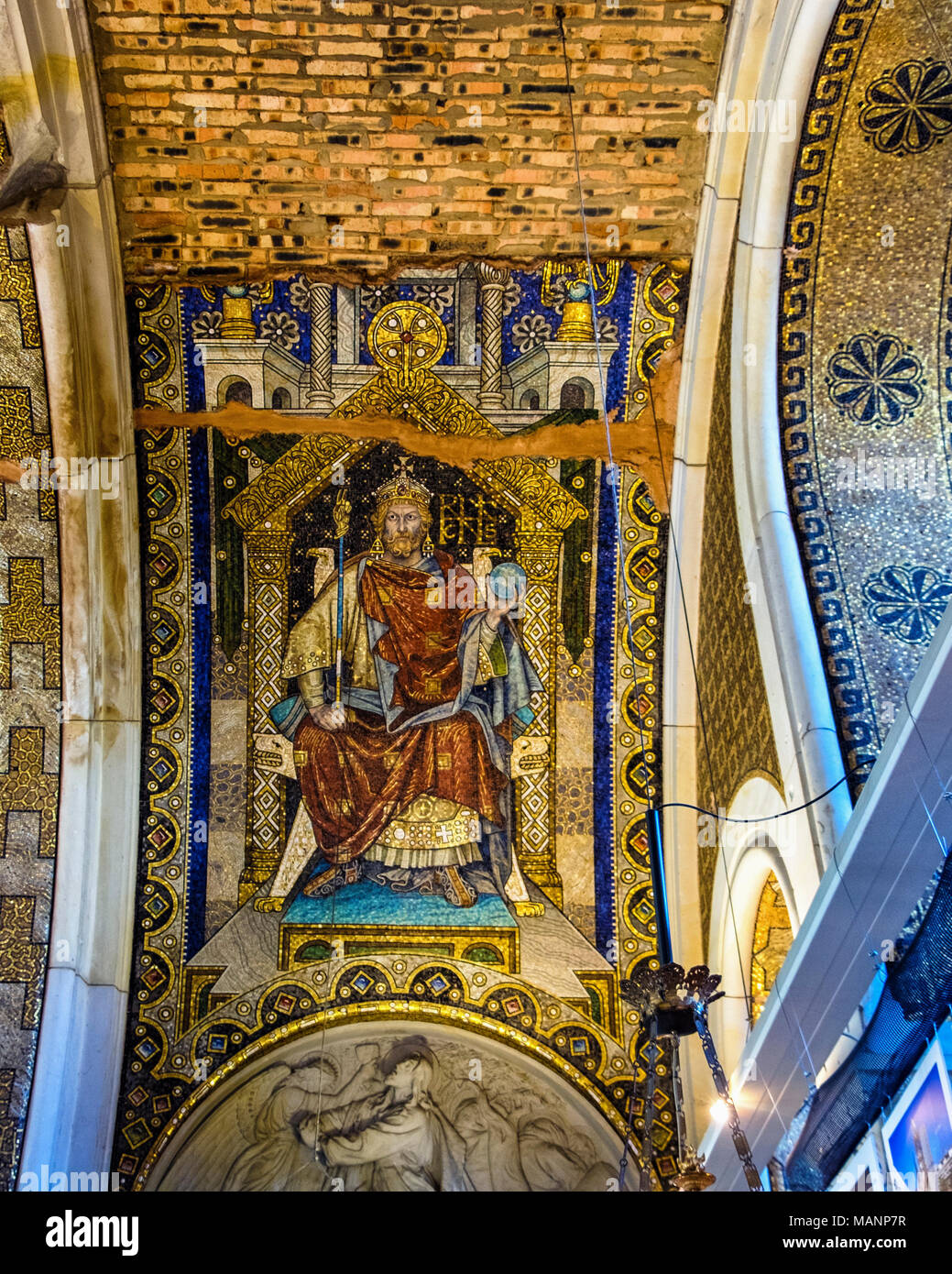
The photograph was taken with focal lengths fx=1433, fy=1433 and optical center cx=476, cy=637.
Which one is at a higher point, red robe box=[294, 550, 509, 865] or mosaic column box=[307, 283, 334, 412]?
mosaic column box=[307, 283, 334, 412]

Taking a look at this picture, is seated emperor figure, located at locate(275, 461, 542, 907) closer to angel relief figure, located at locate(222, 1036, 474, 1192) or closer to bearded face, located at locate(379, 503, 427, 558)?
bearded face, located at locate(379, 503, 427, 558)

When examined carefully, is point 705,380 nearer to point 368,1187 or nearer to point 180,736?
point 180,736

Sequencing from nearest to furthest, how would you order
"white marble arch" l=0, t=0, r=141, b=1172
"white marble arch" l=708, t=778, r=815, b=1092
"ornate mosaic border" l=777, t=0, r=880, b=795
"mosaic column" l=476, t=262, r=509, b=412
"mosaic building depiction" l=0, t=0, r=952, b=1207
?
"ornate mosaic border" l=777, t=0, r=880, b=795 < "white marble arch" l=708, t=778, r=815, b=1092 < "mosaic building depiction" l=0, t=0, r=952, b=1207 < "white marble arch" l=0, t=0, r=141, b=1172 < "mosaic column" l=476, t=262, r=509, b=412

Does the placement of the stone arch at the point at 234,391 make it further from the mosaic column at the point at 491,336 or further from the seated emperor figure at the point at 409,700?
the mosaic column at the point at 491,336

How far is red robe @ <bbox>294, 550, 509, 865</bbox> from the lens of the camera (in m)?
7.12

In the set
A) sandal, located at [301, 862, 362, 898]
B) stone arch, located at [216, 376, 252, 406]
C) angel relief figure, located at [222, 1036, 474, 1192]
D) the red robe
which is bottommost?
angel relief figure, located at [222, 1036, 474, 1192]

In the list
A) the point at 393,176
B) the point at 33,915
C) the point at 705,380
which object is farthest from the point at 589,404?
A: the point at 33,915

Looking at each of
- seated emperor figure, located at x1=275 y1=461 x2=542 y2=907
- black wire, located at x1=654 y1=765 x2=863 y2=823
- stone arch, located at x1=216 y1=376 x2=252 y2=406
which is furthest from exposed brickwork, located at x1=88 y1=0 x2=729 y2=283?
black wire, located at x1=654 y1=765 x2=863 y2=823

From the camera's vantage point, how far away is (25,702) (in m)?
6.84

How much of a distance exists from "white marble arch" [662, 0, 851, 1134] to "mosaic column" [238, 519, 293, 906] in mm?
1923

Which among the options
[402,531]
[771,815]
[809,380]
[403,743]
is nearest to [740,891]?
[771,815]

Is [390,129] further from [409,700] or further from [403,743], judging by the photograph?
[403,743]

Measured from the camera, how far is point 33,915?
669 cm

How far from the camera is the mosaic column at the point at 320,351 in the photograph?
22.6ft
